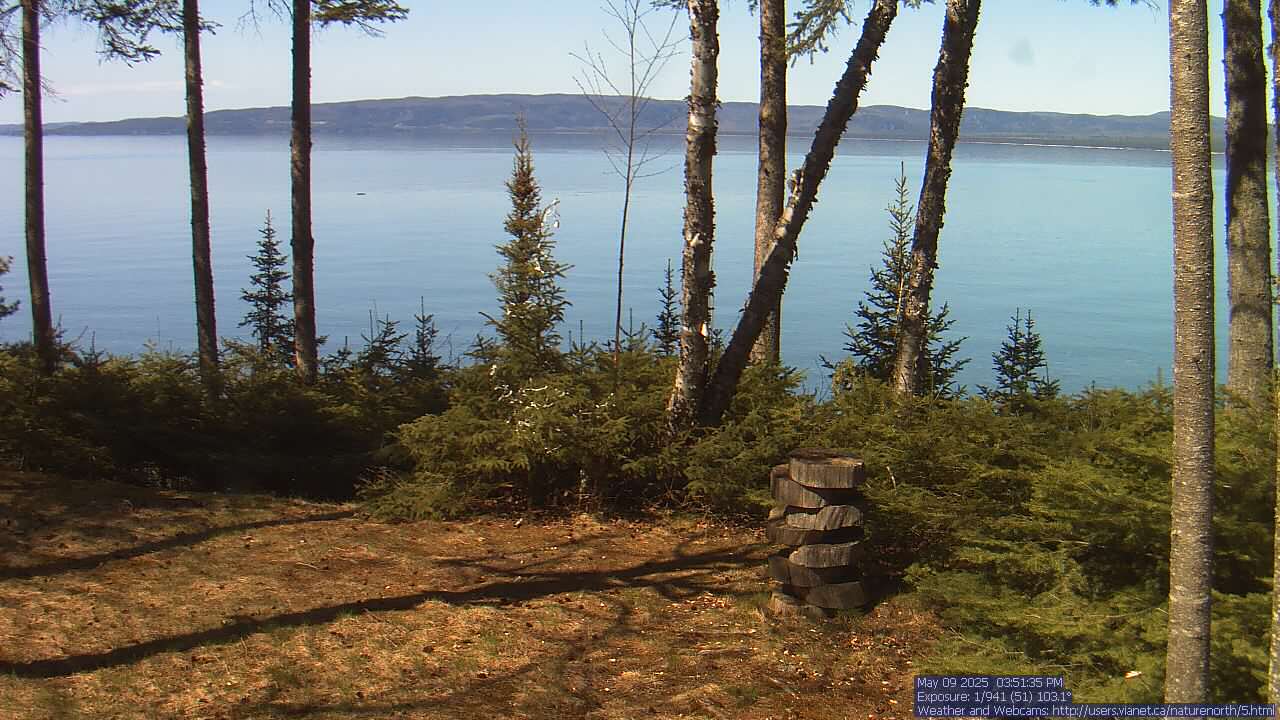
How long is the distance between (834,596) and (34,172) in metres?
10.8

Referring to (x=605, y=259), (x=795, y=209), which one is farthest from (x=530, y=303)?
(x=605, y=259)

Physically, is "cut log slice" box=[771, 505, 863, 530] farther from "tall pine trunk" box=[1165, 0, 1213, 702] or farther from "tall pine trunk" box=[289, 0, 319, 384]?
"tall pine trunk" box=[289, 0, 319, 384]

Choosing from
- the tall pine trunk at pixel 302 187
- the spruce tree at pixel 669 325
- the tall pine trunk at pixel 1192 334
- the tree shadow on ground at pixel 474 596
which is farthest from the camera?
the spruce tree at pixel 669 325

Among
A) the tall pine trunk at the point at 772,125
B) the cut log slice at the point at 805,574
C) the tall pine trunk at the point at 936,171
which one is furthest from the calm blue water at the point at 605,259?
the cut log slice at the point at 805,574

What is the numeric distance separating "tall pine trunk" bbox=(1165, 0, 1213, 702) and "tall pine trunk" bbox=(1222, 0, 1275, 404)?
4.56 meters

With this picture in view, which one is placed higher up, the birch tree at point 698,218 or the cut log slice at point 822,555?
the birch tree at point 698,218

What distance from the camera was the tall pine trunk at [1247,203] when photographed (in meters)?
7.96

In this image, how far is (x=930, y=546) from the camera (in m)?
7.01

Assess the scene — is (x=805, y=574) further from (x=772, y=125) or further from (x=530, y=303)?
(x=772, y=125)

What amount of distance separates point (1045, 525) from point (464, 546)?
14.6ft

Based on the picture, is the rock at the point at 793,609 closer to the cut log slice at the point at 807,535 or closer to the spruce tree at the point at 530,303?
the cut log slice at the point at 807,535

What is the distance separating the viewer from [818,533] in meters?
6.59

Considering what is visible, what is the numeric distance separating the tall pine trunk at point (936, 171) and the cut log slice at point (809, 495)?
2.86 metres

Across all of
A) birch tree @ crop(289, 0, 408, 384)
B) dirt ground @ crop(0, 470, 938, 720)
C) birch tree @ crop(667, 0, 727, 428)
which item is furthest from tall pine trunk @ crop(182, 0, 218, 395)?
birch tree @ crop(667, 0, 727, 428)
